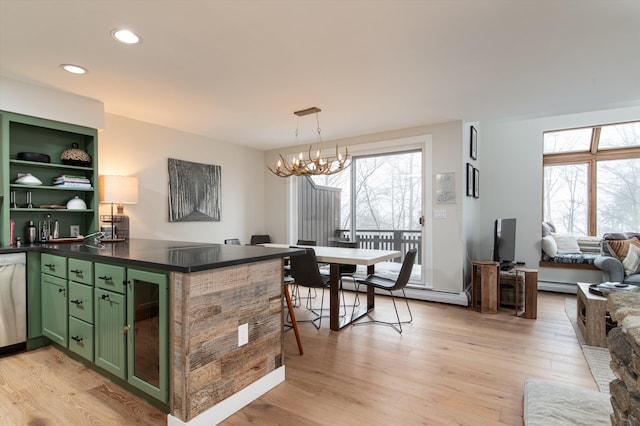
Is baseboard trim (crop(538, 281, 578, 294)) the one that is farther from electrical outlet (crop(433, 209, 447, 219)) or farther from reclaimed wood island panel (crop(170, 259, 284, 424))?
reclaimed wood island panel (crop(170, 259, 284, 424))

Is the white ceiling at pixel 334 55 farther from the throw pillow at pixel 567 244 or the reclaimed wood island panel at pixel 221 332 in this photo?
the throw pillow at pixel 567 244

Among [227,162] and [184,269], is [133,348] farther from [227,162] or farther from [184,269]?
[227,162]

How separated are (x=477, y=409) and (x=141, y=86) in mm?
3720

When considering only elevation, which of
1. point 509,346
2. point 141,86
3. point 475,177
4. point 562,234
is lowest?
point 509,346

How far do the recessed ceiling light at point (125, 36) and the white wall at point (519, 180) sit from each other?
5201 millimetres

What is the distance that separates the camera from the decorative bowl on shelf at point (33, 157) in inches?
122

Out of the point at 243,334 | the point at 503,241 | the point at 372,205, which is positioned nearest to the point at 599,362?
the point at 503,241

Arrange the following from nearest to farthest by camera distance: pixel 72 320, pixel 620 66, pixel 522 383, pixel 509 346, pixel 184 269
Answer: pixel 184 269 < pixel 522 383 < pixel 72 320 < pixel 620 66 < pixel 509 346

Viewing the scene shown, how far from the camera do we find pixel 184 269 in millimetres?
1659

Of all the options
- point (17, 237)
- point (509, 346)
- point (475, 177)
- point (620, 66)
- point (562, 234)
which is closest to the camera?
point (620, 66)

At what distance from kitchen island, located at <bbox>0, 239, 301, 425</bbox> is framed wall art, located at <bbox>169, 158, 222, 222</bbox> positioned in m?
2.37

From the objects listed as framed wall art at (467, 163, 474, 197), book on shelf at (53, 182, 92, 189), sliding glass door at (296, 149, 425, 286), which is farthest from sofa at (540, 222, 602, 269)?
book on shelf at (53, 182, 92, 189)

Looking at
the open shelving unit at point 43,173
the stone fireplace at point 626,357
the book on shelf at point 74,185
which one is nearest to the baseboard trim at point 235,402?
the stone fireplace at point 626,357

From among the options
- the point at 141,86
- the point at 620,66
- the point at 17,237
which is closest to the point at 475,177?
the point at 620,66
